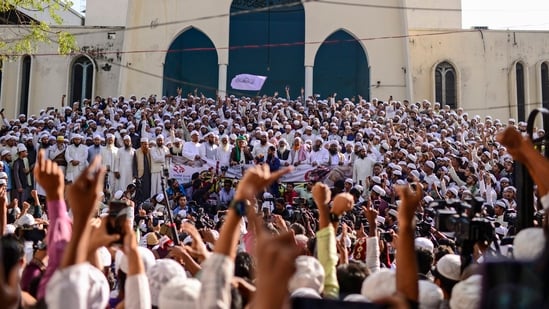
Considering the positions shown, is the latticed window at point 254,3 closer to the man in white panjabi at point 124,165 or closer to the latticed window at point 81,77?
the latticed window at point 81,77

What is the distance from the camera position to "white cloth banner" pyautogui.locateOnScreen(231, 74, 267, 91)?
72.0ft

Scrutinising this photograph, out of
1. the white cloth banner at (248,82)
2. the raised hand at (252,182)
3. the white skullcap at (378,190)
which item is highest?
the white cloth banner at (248,82)

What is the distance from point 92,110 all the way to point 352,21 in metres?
11.4

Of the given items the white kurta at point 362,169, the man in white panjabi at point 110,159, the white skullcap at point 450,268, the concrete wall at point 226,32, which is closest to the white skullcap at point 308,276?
the white skullcap at point 450,268

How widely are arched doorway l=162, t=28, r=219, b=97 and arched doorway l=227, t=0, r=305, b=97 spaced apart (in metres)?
0.82

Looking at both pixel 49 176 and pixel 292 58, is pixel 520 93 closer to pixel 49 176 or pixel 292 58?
pixel 292 58

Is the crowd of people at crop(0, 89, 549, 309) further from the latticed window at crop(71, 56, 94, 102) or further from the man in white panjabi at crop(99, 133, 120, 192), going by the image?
the latticed window at crop(71, 56, 94, 102)

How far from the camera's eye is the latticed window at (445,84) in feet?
81.1

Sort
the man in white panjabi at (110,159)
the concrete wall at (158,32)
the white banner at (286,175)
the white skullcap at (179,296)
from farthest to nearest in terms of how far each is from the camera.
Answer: the concrete wall at (158,32)
the man in white panjabi at (110,159)
the white banner at (286,175)
the white skullcap at (179,296)

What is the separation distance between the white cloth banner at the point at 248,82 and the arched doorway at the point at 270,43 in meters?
1.63

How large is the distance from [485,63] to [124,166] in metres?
16.7

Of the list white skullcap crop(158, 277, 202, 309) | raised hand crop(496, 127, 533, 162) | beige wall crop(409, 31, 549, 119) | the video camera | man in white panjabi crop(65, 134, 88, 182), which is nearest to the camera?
white skullcap crop(158, 277, 202, 309)

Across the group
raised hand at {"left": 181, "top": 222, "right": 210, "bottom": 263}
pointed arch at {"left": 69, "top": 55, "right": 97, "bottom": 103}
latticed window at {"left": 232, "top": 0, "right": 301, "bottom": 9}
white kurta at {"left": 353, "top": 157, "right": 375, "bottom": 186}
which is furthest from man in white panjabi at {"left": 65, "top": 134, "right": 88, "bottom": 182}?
latticed window at {"left": 232, "top": 0, "right": 301, "bottom": 9}

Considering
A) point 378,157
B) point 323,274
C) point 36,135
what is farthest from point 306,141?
point 323,274
